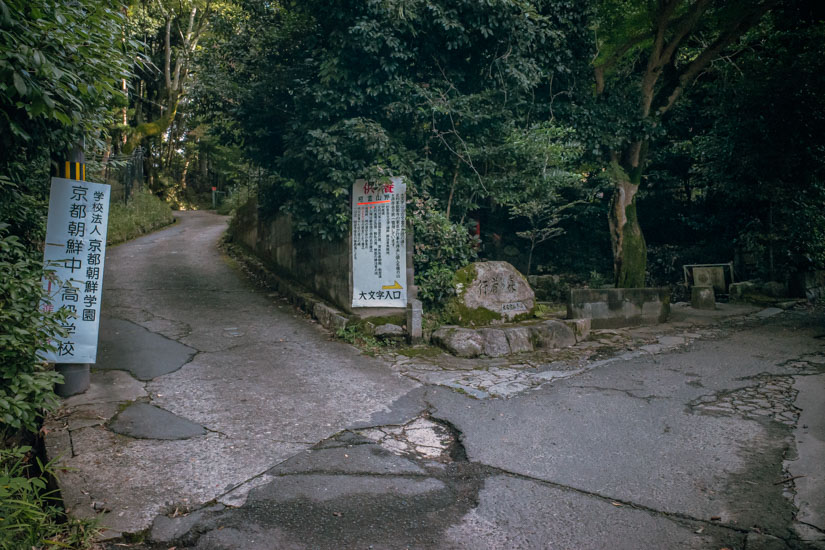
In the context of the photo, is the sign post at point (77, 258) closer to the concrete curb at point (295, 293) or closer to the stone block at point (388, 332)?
Result: the concrete curb at point (295, 293)

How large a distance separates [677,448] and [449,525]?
237 centimetres

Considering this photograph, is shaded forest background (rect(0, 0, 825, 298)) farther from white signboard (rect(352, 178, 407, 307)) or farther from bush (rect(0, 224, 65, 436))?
bush (rect(0, 224, 65, 436))

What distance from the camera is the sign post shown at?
4980mm

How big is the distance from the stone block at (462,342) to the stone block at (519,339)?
478 millimetres

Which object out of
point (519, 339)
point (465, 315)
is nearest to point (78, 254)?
point (465, 315)

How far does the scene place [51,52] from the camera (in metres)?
3.66

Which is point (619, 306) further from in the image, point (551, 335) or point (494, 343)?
point (494, 343)

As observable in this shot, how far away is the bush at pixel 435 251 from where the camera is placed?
26.5 ft

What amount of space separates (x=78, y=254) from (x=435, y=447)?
13.8 feet

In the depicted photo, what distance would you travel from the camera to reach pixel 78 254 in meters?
5.09

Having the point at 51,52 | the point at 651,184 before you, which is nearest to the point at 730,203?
the point at 651,184

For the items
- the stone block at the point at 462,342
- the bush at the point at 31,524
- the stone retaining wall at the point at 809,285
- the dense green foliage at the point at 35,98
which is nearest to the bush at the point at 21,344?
the dense green foliage at the point at 35,98

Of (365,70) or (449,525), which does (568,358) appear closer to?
(449,525)

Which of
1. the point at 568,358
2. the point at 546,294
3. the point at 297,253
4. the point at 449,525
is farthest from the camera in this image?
the point at 546,294
